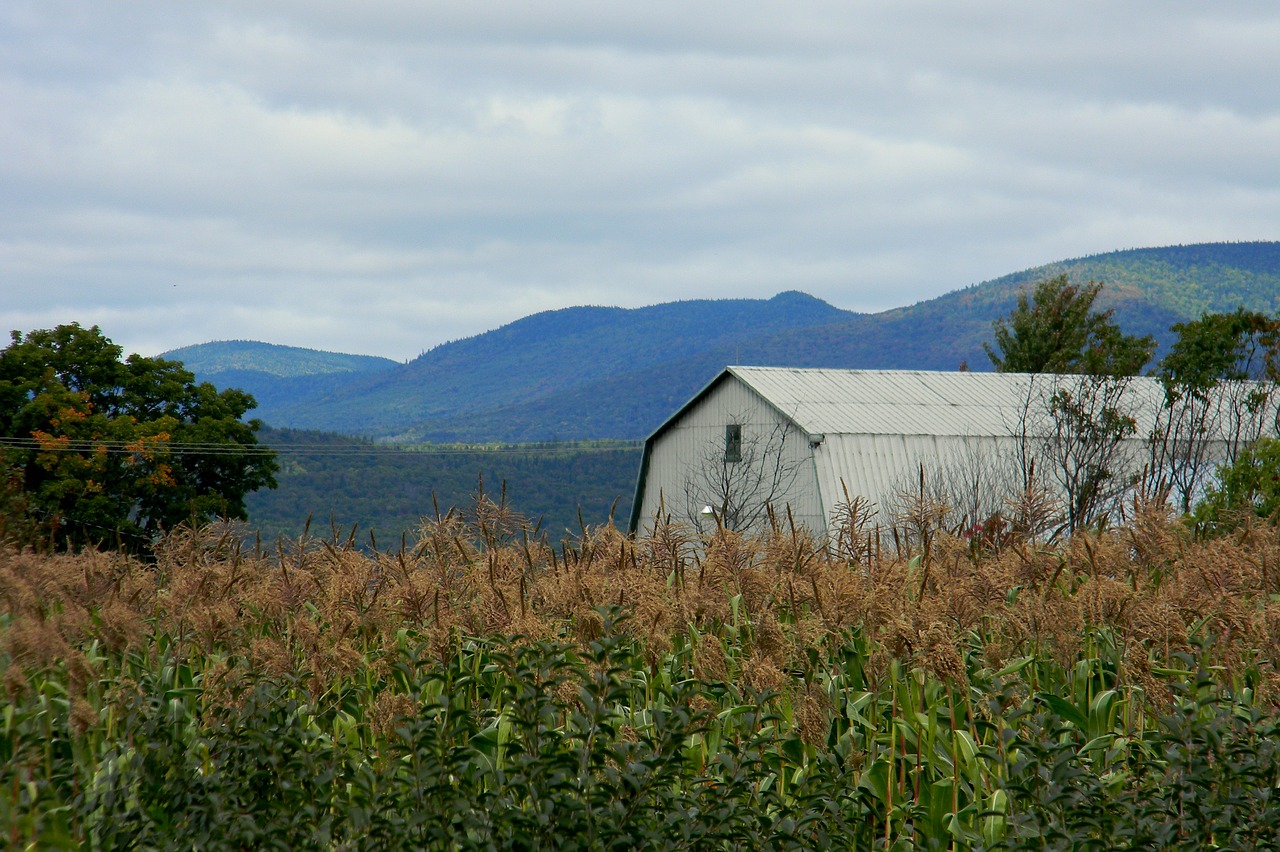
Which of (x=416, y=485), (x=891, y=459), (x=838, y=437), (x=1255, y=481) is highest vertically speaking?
(x=1255, y=481)

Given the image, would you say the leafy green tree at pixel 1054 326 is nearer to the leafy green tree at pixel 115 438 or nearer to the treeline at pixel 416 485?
the leafy green tree at pixel 115 438

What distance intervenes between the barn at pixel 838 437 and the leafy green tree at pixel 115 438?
49.7 feet

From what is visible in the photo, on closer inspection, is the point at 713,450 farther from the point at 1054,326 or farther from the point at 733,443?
the point at 1054,326

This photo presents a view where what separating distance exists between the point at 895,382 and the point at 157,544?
3940 centimetres

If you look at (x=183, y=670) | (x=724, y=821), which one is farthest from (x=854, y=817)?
(x=183, y=670)

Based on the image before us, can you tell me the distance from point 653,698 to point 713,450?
4031 cm

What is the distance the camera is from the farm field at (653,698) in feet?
13.0

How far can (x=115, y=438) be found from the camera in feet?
133

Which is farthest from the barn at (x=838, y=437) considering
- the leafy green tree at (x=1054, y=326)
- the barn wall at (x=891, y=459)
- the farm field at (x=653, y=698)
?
the farm field at (x=653, y=698)

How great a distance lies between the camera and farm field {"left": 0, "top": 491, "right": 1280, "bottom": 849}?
13.0ft

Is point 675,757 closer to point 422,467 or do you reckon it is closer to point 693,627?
point 693,627

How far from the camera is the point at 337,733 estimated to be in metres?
5.34

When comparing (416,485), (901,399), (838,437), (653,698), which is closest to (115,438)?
(838,437)

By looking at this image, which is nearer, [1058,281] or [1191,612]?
[1191,612]
